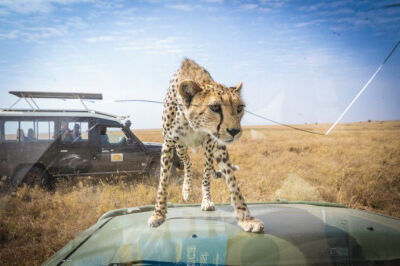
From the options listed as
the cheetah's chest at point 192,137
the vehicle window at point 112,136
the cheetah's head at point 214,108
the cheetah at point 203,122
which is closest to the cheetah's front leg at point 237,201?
the cheetah at point 203,122

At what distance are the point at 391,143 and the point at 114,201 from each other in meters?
4.45

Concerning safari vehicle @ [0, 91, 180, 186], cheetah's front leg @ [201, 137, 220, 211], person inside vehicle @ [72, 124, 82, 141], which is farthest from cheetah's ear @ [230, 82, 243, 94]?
person inside vehicle @ [72, 124, 82, 141]

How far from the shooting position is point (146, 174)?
4402mm

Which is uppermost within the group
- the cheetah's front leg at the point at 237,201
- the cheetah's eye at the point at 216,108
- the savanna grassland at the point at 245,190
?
the cheetah's eye at the point at 216,108

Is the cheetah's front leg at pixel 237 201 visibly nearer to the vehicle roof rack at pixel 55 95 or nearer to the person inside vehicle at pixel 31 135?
the vehicle roof rack at pixel 55 95

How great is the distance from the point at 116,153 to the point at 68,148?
838mm

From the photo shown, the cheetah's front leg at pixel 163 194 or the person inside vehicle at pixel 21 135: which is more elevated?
the person inside vehicle at pixel 21 135

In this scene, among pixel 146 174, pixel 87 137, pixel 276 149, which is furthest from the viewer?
pixel 276 149

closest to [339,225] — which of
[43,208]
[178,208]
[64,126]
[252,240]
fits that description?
[252,240]

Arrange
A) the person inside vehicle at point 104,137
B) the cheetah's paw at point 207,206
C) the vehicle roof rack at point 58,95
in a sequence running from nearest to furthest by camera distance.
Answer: the vehicle roof rack at point 58,95
the cheetah's paw at point 207,206
the person inside vehicle at point 104,137

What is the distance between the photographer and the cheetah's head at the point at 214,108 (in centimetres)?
133

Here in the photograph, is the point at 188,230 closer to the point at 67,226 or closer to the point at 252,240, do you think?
the point at 252,240

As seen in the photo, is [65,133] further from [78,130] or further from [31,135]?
[31,135]

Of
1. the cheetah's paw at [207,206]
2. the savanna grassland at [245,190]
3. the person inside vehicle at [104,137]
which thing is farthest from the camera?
the person inside vehicle at [104,137]
